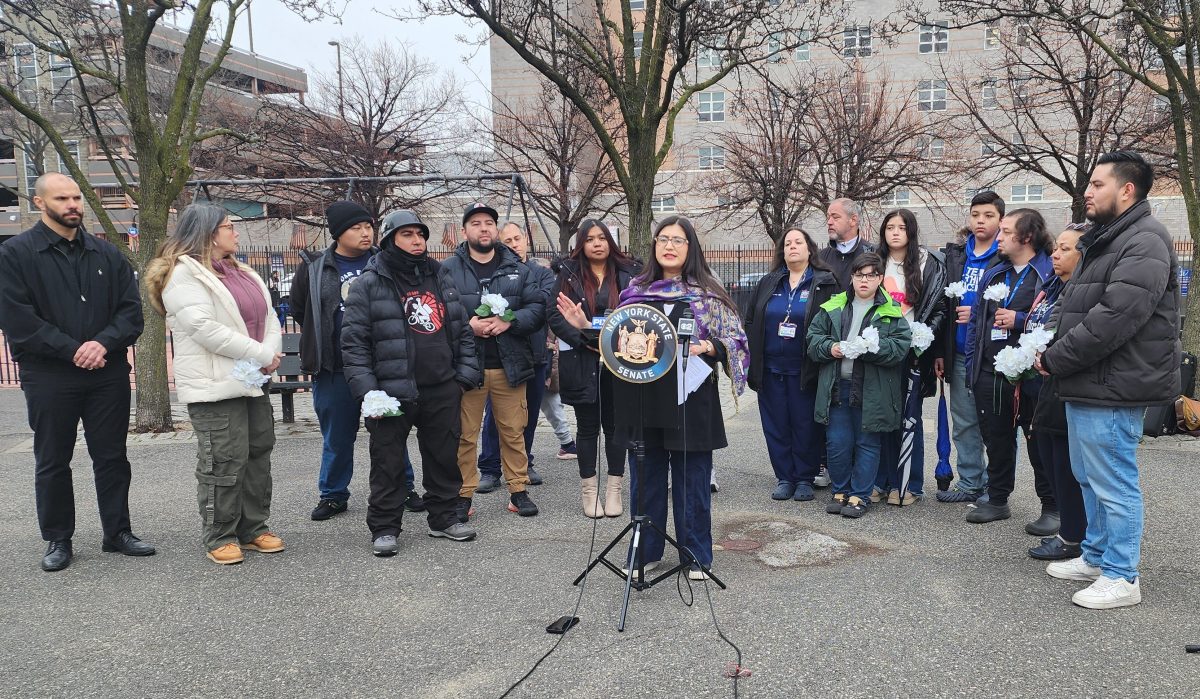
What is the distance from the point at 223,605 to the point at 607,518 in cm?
243

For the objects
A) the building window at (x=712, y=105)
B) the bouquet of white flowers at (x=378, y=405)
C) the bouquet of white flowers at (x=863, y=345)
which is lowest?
the bouquet of white flowers at (x=378, y=405)

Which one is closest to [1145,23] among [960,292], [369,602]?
[960,292]

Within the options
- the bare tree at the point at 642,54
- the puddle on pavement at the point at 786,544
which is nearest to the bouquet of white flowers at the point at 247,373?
the puddle on pavement at the point at 786,544

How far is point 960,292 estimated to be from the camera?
18.8 feet

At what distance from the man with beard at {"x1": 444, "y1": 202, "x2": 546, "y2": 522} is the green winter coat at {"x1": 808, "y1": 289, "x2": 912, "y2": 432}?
1.98 metres

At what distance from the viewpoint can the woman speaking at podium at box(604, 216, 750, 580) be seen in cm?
426

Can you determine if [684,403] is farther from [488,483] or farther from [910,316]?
[488,483]

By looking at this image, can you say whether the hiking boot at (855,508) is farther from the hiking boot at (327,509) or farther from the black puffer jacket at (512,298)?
the hiking boot at (327,509)

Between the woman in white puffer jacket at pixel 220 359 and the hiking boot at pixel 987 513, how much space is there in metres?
4.41

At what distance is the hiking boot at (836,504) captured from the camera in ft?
19.1

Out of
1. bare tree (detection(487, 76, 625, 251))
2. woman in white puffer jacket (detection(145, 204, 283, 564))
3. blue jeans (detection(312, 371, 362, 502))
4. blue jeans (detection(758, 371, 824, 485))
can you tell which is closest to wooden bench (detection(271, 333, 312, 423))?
blue jeans (detection(312, 371, 362, 502))

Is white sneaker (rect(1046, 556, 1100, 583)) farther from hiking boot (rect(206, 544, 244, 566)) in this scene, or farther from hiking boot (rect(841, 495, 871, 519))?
hiking boot (rect(206, 544, 244, 566))

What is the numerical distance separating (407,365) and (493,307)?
0.91 m

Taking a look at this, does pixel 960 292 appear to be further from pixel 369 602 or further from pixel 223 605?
pixel 223 605
